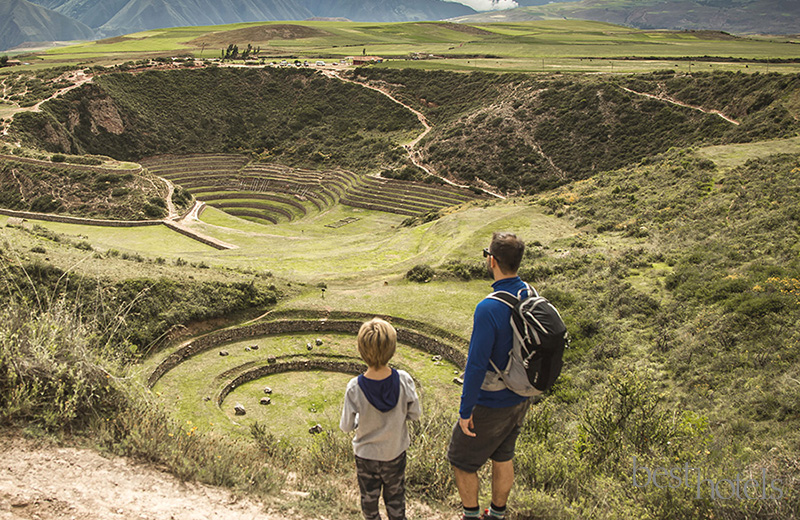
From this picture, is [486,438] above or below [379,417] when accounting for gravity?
below

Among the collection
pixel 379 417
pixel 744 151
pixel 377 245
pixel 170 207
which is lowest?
pixel 377 245

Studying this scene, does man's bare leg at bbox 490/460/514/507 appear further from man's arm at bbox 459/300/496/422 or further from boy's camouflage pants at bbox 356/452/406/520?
man's arm at bbox 459/300/496/422

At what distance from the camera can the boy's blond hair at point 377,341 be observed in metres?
4.89

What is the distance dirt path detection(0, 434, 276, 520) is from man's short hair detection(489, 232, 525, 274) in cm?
393

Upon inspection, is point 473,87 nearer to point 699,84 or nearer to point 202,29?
point 699,84

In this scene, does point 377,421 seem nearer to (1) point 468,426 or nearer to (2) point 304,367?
(1) point 468,426

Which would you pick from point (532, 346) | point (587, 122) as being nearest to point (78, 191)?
point (532, 346)

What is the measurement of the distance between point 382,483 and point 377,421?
821mm

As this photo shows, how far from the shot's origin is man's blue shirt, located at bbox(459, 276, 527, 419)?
5.18 metres

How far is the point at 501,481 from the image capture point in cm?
577

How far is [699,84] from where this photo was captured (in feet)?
189

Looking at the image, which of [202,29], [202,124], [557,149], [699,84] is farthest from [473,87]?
[202,29]

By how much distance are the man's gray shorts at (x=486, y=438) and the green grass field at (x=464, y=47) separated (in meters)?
72.4

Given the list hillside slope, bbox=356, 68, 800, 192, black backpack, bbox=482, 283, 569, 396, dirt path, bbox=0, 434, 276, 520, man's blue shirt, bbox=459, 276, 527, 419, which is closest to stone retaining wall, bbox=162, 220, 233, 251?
dirt path, bbox=0, 434, 276, 520
